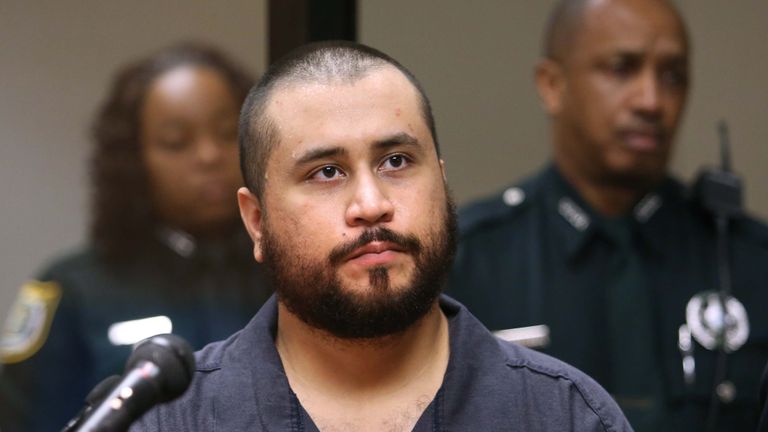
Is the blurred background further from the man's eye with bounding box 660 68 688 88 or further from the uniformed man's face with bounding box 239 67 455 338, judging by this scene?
the uniformed man's face with bounding box 239 67 455 338

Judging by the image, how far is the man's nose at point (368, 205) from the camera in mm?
1948

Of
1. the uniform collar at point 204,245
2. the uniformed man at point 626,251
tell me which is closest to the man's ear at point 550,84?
the uniformed man at point 626,251

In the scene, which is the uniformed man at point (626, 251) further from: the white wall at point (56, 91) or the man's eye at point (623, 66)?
the white wall at point (56, 91)

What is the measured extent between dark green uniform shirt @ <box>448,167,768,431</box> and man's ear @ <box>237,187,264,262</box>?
837 millimetres

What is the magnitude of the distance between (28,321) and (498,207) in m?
1.11

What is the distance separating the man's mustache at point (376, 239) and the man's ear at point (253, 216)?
22cm

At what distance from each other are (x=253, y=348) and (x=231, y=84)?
1015mm

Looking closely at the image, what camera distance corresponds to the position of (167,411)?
2.04 metres

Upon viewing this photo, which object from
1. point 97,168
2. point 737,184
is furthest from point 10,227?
point 737,184

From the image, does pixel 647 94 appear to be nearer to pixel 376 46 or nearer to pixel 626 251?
pixel 626 251

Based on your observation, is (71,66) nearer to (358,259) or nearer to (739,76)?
(358,259)

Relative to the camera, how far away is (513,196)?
10.1 feet

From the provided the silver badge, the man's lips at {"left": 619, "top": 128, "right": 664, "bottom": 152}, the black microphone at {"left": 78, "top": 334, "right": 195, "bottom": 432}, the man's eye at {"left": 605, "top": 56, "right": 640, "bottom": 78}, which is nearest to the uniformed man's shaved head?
the man's eye at {"left": 605, "top": 56, "right": 640, "bottom": 78}

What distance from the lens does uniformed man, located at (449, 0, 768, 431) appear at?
2.92 m
